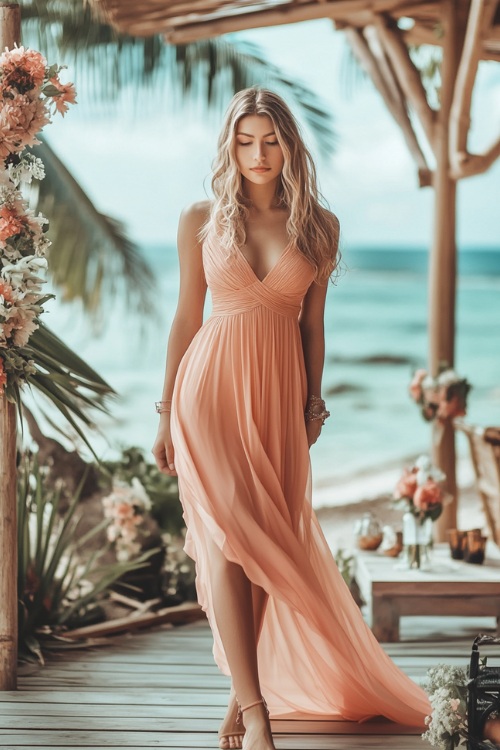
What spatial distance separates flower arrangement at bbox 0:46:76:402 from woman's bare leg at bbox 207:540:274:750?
0.99 metres

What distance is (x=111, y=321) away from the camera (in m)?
22.6

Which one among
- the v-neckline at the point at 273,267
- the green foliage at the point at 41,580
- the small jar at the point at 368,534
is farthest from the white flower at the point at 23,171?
the small jar at the point at 368,534

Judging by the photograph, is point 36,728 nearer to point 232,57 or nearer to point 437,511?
point 437,511

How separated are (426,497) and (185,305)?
192 centimetres

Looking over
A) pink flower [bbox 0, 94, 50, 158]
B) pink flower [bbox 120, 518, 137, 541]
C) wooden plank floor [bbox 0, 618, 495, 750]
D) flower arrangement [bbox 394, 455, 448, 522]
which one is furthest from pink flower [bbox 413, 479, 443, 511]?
pink flower [bbox 0, 94, 50, 158]

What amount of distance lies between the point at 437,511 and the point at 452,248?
1.68 meters

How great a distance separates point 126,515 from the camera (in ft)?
16.1

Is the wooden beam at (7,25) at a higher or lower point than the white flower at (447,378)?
higher

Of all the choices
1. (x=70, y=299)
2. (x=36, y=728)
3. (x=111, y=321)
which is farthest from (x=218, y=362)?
(x=111, y=321)

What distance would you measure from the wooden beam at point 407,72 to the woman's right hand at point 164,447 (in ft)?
10.3

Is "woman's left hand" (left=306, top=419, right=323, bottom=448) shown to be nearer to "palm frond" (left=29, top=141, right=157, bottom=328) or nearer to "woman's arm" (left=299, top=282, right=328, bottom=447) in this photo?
"woman's arm" (left=299, top=282, right=328, bottom=447)

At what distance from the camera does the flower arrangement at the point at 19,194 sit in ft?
10.9

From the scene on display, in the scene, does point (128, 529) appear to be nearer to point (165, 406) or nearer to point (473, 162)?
point (165, 406)

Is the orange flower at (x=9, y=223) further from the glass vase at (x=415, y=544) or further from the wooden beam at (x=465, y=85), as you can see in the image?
the wooden beam at (x=465, y=85)
